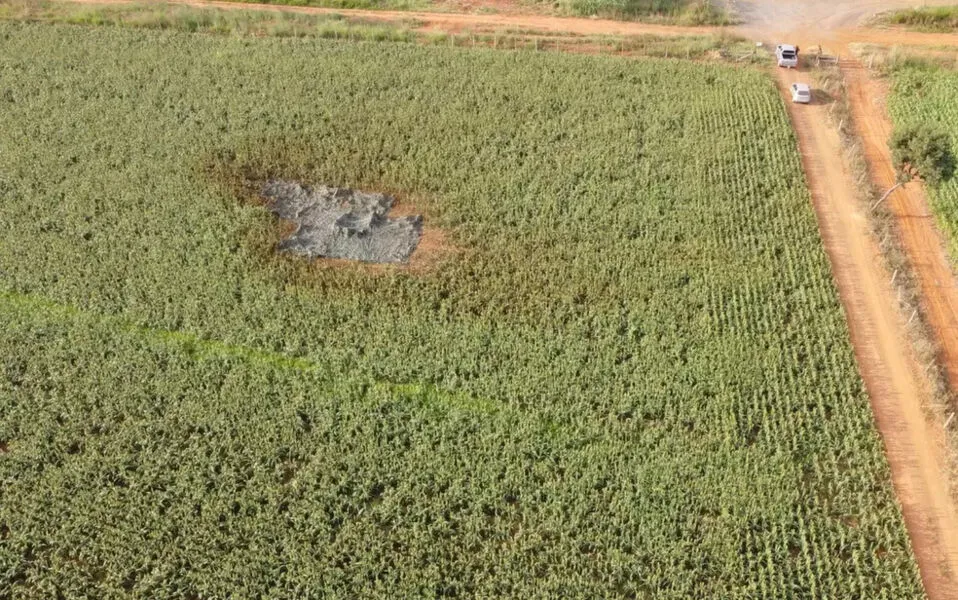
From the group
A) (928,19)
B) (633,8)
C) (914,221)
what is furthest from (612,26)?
(914,221)

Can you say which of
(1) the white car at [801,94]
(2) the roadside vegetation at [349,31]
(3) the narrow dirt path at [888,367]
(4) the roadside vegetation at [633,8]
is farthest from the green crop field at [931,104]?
(4) the roadside vegetation at [633,8]

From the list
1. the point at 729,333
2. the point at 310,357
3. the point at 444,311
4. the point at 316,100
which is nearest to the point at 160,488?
the point at 310,357

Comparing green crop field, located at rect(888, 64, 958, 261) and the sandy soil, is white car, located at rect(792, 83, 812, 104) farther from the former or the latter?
green crop field, located at rect(888, 64, 958, 261)

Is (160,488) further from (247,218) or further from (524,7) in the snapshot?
(524,7)

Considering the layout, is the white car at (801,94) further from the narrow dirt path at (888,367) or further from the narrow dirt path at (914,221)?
the narrow dirt path at (888,367)

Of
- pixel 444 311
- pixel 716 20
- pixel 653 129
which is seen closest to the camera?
pixel 444 311

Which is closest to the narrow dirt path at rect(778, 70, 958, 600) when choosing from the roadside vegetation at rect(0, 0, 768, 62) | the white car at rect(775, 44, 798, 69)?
the white car at rect(775, 44, 798, 69)
